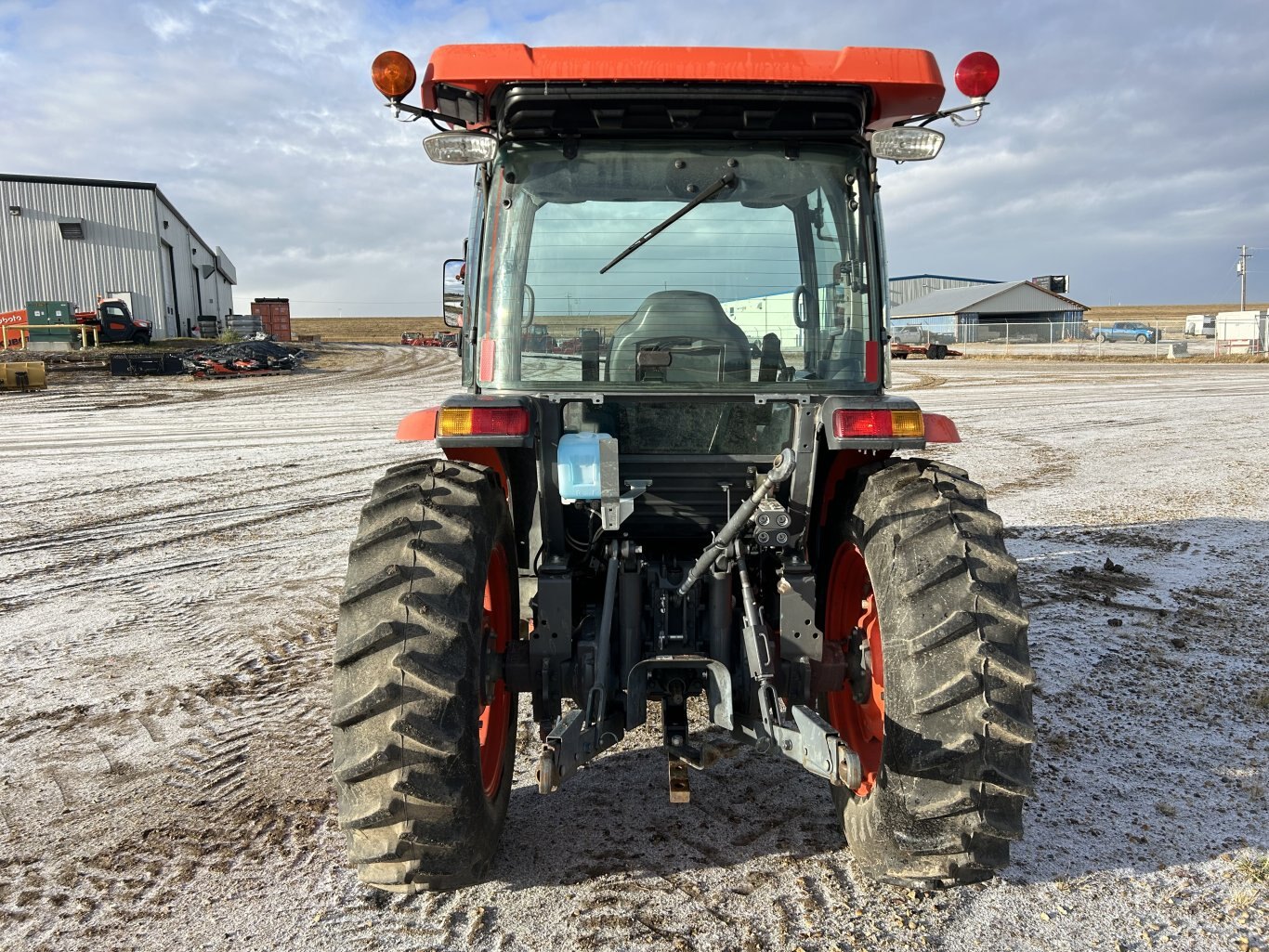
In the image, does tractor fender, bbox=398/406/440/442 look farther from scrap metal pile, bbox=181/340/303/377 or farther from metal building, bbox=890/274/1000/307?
metal building, bbox=890/274/1000/307

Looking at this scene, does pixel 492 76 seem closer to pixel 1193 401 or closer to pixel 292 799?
pixel 292 799

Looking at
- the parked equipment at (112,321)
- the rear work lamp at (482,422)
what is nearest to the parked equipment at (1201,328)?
the parked equipment at (112,321)

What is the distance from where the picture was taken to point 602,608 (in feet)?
9.59

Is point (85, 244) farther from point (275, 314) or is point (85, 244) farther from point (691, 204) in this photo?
point (691, 204)

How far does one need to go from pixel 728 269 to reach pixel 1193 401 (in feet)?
61.6

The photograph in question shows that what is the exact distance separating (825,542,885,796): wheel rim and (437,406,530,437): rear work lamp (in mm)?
1190

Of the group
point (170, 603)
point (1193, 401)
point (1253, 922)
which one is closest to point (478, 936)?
point (1253, 922)

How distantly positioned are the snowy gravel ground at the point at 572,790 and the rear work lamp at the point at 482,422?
144 cm

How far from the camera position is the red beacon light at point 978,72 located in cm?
296

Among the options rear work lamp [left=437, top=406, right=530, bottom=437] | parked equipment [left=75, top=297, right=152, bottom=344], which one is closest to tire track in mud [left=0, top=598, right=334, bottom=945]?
rear work lamp [left=437, top=406, right=530, bottom=437]

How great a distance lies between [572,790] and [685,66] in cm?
264

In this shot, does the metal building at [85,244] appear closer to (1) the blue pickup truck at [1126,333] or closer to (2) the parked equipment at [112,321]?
(2) the parked equipment at [112,321]

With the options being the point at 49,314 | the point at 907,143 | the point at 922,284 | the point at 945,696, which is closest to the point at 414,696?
the point at 945,696

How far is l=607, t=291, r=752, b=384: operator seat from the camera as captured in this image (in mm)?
3189
